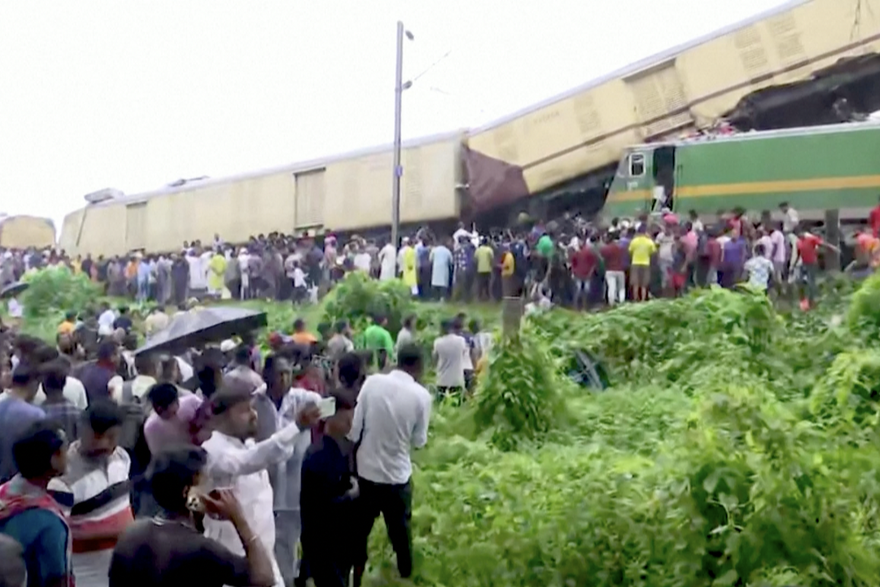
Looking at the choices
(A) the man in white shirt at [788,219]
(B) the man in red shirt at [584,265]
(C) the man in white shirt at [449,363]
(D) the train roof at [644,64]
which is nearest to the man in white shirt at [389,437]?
(C) the man in white shirt at [449,363]

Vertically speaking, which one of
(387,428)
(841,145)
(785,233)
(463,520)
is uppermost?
(841,145)

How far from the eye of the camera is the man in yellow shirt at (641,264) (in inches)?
692

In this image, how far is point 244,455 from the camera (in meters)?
5.14

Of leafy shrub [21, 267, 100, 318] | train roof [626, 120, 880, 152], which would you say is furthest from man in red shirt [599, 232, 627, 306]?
leafy shrub [21, 267, 100, 318]

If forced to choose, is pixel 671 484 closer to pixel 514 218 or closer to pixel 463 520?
pixel 463 520

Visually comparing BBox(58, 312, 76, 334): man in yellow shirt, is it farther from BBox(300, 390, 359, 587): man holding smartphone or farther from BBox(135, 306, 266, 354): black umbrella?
BBox(300, 390, 359, 587): man holding smartphone

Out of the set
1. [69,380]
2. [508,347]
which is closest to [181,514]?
[69,380]

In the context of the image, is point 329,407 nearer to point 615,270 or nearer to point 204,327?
point 204,327

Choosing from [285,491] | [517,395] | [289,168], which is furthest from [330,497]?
[289,168]

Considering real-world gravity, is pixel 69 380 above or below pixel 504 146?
below

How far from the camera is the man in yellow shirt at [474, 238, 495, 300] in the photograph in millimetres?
20078

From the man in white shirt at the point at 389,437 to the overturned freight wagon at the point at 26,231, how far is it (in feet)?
117

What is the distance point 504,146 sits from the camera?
2545cm

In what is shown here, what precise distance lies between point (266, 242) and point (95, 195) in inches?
508
